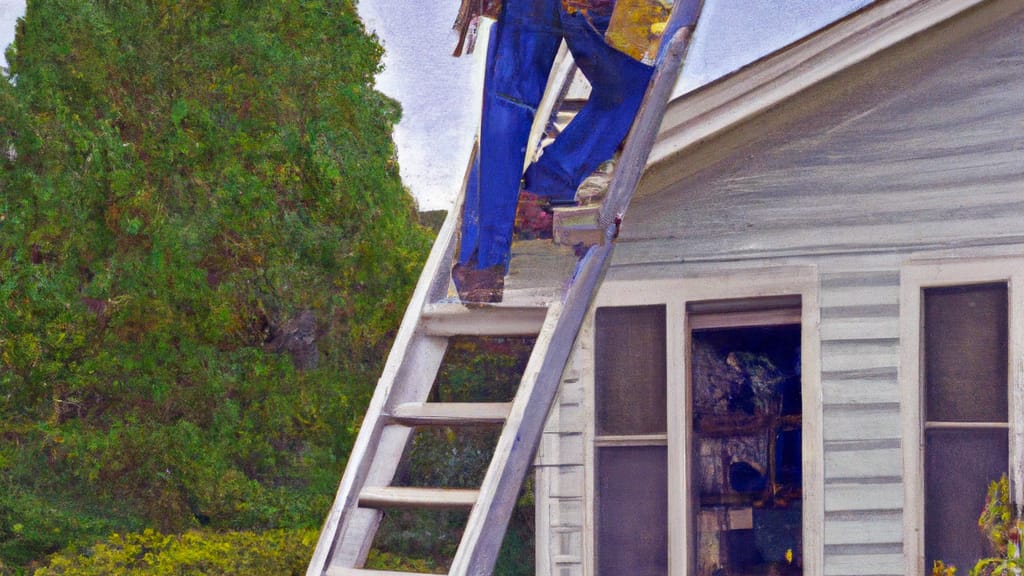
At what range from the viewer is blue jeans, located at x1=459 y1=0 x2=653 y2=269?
3.36m

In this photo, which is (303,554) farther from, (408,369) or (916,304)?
(916,304)

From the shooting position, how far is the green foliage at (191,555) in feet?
13.9

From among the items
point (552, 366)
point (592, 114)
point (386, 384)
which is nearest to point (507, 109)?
point (592, 114)

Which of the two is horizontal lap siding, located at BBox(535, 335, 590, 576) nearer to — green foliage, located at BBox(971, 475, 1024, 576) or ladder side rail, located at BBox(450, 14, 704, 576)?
ladder side rail, located at BBox(450, 14, 704, 576)

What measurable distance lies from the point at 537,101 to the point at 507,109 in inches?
3.9

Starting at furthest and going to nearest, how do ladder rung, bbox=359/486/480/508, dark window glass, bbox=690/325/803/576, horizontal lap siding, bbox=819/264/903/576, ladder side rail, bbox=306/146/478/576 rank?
dark window glass, bbox=690/325/803/576 < horizontal lap siding, bbox=819/264/903/576 < ladder side rail, bbox=306/146/478/576 < ladder rung, bbox=359/486/480/508

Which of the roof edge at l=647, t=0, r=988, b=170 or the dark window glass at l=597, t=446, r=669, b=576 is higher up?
the roof edge at l=647, t=0, r=988, b=170

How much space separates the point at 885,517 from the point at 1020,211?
1.03m

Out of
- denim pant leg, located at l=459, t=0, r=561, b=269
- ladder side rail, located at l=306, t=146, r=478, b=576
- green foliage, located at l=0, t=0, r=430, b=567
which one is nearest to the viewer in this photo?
ladder side rail, located at l=306, t=146, r=478, b=576

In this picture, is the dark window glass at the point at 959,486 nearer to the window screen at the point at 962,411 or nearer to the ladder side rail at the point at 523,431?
the window screen at the point at 962,411

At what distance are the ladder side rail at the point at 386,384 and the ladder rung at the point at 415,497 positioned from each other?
5cm

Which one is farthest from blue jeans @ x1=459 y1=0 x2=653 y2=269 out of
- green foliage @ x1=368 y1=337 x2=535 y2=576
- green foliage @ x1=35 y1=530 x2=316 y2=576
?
green foliage @ x1=35 y1=530 x2=316 y2=576

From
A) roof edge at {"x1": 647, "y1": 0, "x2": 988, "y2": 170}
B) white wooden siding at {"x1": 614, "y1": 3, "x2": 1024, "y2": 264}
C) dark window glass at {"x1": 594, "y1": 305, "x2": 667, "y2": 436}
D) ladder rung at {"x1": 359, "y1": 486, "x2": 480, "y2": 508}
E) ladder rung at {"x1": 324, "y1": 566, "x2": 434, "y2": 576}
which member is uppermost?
roof edge at {"x1": 647, "y1": 0, "x2": 988, "y2": 170}

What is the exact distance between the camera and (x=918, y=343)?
12.1 ft
